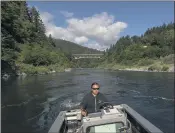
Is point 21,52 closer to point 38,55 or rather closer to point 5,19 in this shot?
point 38,55

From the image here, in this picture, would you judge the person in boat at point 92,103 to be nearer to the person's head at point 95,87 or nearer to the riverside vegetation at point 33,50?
the person's head at point 95,87

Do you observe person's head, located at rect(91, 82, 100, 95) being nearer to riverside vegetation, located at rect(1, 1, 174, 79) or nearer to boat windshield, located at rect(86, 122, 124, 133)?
boat windshield, located at rect(86, 122, 124, 133)

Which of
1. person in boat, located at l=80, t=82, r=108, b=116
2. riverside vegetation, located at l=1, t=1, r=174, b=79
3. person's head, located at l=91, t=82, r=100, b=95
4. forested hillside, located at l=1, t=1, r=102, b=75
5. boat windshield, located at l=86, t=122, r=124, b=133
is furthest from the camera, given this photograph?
riverside vegetation, located at l=1, t=1, r=174, b=79

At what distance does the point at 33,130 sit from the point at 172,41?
402 ft

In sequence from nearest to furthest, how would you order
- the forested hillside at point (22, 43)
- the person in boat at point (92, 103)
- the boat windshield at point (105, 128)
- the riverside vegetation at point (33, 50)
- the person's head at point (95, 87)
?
the boat windshield at point (105, 128)
the person's head at point (95, 87)
the person in boat at point (92, 103)
the forested hillside at point (22, 43)
the riverside vegetation at point (33, 50)

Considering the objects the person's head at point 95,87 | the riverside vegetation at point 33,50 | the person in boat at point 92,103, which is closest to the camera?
the person's head at point 95,87

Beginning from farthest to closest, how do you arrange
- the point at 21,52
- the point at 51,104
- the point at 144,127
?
the point at 21,52, the point at 51,104, the point at 144,127

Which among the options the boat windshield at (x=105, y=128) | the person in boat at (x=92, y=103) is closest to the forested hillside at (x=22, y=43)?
the person in boat at (x=92, y=103)

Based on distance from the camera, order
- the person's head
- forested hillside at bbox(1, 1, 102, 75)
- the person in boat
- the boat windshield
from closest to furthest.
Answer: the boat windshield < the person's head < the person in boat < forested hillside at bbox(1, 1, 102, 75)

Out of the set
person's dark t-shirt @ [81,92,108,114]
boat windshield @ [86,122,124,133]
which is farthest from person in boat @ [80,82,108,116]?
boat windshield @ [86,122,124,133]

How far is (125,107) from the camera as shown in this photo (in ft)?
33.2

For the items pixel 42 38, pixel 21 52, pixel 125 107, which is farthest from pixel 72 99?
pixel 42 38

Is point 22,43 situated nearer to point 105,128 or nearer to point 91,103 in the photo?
point 91,103

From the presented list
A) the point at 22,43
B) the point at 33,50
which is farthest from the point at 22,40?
the point at 33,50
